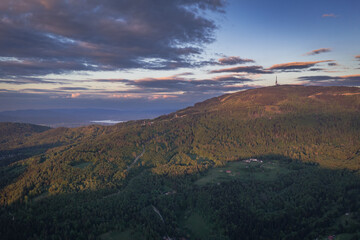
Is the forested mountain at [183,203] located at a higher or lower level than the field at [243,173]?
higher

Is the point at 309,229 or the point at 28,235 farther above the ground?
the point at 28,235

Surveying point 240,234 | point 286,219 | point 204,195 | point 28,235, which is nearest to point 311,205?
point 286,219

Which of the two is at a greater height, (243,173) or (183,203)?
(183,203)

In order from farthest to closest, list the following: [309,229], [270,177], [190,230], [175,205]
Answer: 1. [270,177]
2. [175,205]
3. [190,230]
4. [309,229]

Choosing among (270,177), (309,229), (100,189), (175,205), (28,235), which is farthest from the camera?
(270,177)

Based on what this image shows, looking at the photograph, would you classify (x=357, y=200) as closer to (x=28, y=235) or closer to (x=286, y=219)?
(x=286, y=219)

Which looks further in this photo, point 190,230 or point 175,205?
point 175,205

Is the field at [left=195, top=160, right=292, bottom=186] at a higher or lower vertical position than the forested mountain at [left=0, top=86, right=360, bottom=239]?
lower

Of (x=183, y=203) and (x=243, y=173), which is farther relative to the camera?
(x=243, y=173)

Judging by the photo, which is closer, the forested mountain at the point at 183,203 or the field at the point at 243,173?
the forested mountain at the point at 183,203

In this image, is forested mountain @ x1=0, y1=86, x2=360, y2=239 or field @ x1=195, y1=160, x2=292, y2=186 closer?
forested mountain @ x1=0, y1=86, x2=360, y2=239
